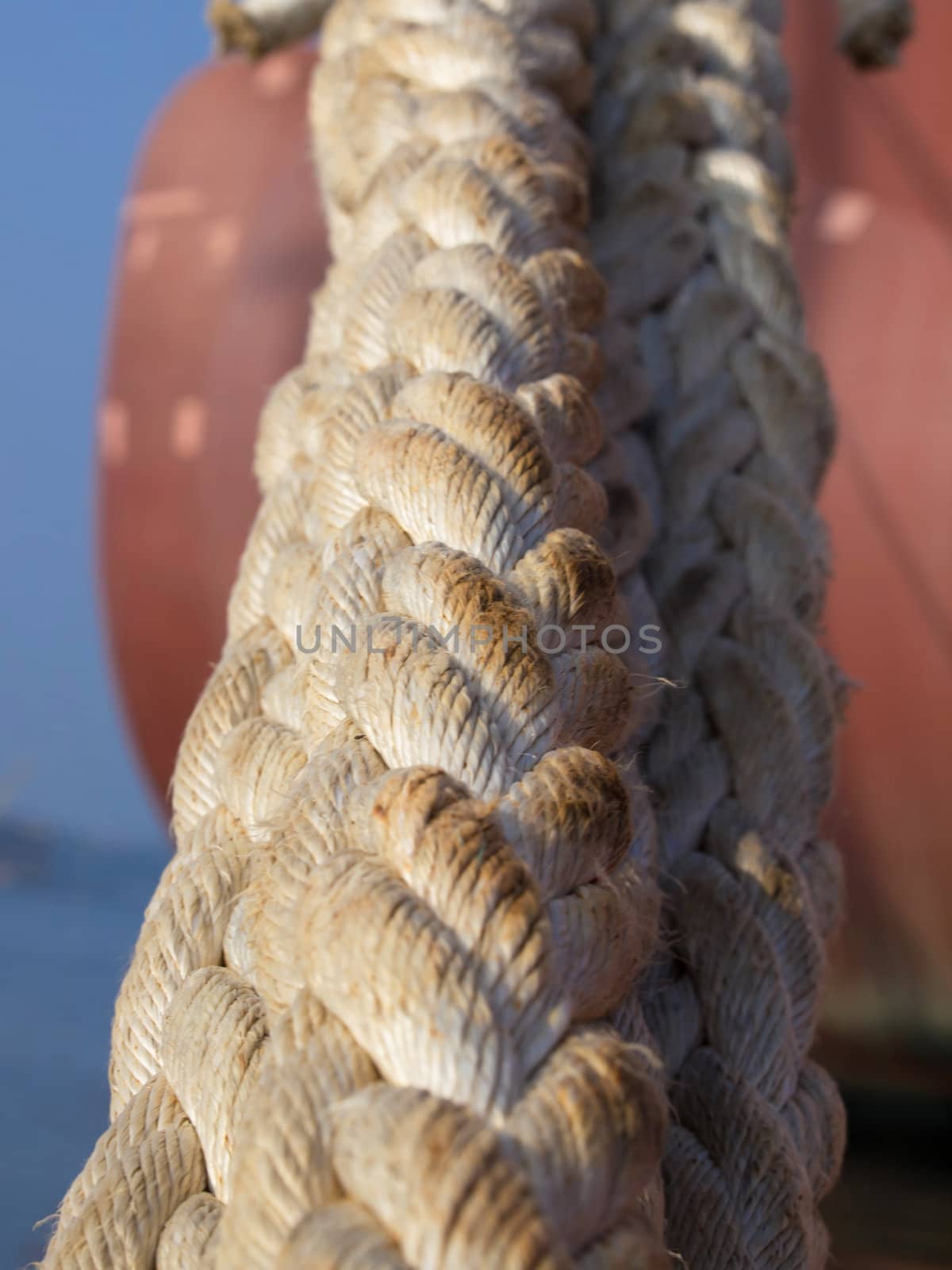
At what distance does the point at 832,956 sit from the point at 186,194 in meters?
0.97

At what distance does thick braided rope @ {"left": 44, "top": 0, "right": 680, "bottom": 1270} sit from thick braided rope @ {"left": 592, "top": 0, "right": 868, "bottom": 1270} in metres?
0.05

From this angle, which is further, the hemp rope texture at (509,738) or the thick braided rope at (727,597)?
the thick braided rope at (727,597)

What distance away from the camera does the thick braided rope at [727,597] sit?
359 mm

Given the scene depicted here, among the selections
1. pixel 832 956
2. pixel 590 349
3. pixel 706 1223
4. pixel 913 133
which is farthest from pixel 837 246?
pixel 706 1223

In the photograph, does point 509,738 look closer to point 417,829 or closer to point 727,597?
point 417,829

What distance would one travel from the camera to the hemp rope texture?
9.0 inches

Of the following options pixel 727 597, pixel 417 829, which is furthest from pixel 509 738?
pixel 727 597

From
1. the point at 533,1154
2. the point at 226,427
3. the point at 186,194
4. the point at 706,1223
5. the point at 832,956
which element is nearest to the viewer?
the point at 533,1154

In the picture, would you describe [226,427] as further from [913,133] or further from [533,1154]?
[533,1154]

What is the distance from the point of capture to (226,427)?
127 cm

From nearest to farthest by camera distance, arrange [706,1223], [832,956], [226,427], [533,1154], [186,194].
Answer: [533,1154] < [706,1223] < [832,956] < [226,427] < [186,194]

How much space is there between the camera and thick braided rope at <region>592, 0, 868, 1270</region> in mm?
359

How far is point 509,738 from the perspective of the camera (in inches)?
11.1

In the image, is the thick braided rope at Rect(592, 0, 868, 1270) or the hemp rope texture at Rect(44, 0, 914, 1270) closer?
the hemp rope texture at Rect(44, 0, 914, 1270)
